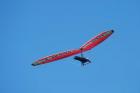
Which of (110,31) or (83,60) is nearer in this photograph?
(83,60)

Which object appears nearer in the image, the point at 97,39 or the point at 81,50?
the point at 81,50

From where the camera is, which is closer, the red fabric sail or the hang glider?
the hang glider

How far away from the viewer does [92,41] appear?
115 ft

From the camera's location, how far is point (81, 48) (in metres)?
33.4

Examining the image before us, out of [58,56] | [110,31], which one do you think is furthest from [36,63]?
[110,31]

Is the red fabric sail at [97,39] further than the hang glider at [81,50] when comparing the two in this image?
Yes

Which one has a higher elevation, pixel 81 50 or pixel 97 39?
pixel 97 39

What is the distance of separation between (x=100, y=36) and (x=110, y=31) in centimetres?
170

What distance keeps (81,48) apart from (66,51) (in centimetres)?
225

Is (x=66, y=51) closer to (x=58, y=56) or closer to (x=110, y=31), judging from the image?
(x=58, y=56)

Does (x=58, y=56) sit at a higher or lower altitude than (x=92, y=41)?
lower

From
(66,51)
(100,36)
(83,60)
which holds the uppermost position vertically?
(100,36)

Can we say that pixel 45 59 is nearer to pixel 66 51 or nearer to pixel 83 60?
pixel 66 51

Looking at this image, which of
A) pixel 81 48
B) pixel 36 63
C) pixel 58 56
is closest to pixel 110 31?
pixel 81 48
